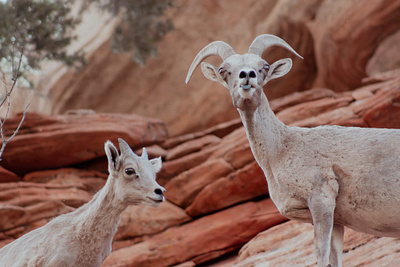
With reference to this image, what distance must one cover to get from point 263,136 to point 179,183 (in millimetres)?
5576

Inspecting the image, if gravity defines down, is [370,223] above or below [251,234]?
below

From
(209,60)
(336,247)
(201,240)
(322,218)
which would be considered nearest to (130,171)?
(322,218)

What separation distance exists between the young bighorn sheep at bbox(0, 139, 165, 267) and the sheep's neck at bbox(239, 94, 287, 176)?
4.86ft

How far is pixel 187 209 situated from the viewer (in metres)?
12.6

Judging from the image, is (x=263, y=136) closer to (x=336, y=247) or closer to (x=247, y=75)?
(x=247, y=75)

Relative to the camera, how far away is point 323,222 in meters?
6.77

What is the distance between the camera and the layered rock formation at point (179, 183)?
38.6ft

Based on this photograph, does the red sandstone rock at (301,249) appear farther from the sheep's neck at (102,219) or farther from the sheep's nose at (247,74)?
the sheep's nose at (247,74)

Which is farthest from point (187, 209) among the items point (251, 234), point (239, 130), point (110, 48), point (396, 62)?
point (396, 62)

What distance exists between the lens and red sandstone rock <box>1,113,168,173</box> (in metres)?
12.7

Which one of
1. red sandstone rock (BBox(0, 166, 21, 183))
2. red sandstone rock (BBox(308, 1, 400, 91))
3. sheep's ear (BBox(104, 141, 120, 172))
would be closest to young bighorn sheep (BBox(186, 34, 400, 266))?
sheep's ear (BBox(104, 141, 120, 172))

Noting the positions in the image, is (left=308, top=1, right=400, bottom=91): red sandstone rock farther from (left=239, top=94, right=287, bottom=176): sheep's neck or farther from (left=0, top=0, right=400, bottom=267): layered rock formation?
(left=239, top=94, right=287, bottom=176): sheep's neck

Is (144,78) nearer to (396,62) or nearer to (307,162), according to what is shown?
(396,62)

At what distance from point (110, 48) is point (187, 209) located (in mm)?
8756
